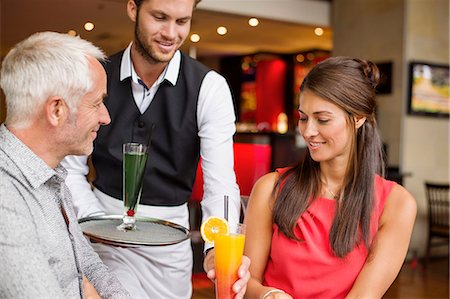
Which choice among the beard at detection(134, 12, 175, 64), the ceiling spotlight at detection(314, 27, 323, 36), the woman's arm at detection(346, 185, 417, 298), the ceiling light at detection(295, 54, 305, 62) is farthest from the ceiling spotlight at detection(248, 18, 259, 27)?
the woman's arm at detection(346, 185, 417, 298)

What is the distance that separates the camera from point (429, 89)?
24.3 feet

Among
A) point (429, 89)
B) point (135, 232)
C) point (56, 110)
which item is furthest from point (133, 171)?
point (429, 89)

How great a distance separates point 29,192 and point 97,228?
17.5 inches

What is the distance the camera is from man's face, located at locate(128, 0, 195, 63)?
2.15 m

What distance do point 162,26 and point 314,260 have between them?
952 mm

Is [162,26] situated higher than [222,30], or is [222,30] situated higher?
[222,30]

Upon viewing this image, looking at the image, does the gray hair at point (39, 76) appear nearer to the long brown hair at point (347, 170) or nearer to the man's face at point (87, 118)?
the man's face at point (87, 118)

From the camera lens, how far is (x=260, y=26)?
9445mm

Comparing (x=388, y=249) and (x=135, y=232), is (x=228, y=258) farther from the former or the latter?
(x=388, y=249)

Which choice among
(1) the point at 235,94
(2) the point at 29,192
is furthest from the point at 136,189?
(1) the point at 235,94

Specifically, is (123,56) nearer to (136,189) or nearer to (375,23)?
(136,189)

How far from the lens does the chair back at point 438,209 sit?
671 centimetres

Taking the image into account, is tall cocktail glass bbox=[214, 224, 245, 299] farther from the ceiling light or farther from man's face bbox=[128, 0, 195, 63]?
the ceiling light

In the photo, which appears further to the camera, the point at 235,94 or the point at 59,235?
the point at 235,94
